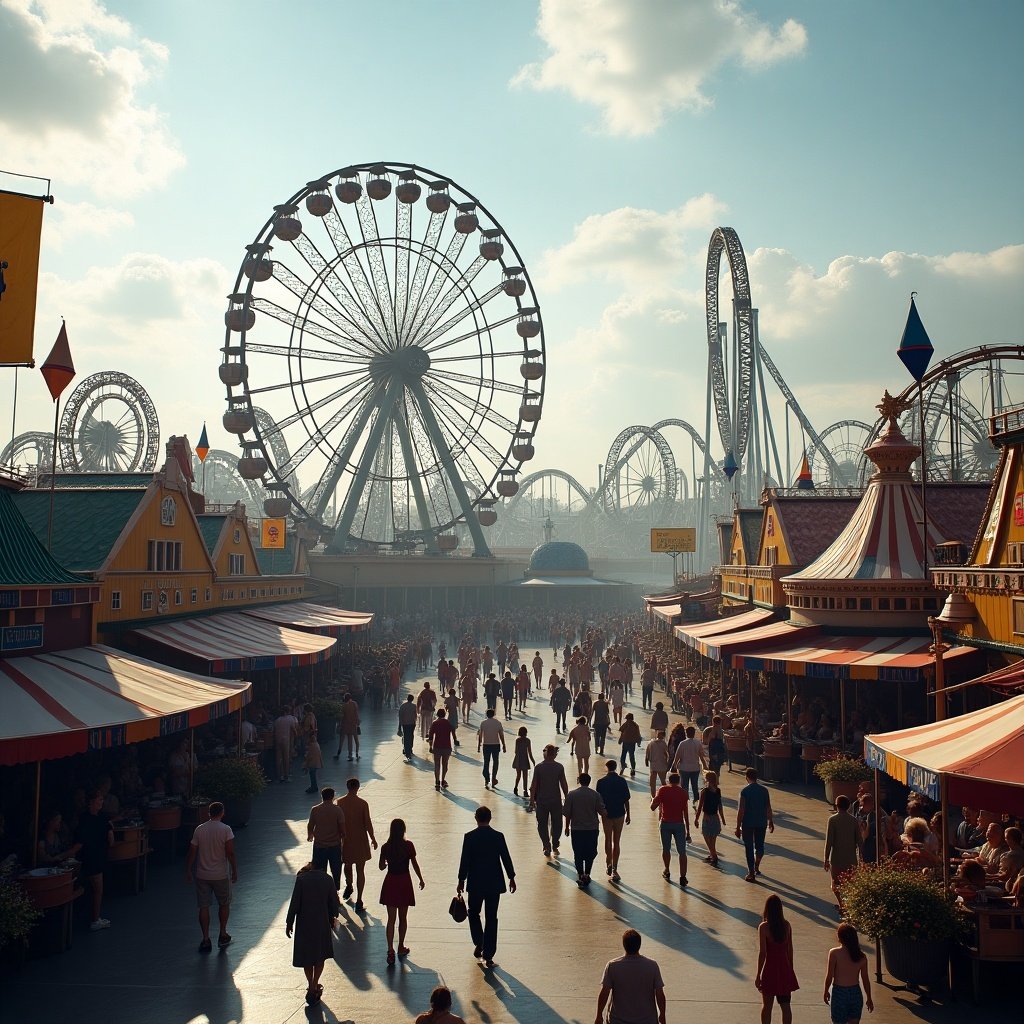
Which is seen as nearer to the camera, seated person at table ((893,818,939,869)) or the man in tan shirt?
seated person at table ((893,818,939,869))

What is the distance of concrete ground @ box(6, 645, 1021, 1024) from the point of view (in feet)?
22.4

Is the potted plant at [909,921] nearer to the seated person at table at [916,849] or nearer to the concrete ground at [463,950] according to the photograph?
the concrete ground at [463,950]

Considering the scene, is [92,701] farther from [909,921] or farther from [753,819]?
[909,921]

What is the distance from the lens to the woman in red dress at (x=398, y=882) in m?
7.81

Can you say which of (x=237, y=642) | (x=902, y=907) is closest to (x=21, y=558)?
(x=237, y=642)

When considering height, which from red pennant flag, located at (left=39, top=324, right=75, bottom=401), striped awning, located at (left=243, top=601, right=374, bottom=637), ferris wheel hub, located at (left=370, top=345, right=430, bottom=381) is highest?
Answer: ferris wheel hub, located at (left=370, top=345, right=430, bottom=381)

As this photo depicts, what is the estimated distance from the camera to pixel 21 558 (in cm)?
1183

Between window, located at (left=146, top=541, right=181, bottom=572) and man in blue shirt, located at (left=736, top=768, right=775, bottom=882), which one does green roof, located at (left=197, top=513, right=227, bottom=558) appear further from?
man in blue shirt, located at (left=736, top=768, right=775, bottom=882)

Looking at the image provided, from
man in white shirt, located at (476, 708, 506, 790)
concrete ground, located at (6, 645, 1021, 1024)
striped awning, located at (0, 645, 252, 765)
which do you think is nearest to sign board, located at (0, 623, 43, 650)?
striped awning, located at (0, 645, 252, 765)

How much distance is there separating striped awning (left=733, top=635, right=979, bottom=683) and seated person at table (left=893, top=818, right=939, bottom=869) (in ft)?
15.5

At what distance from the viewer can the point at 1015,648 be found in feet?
37.3

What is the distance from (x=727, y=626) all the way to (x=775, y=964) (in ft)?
50.4

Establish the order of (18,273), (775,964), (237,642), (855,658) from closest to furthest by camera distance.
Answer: (775,964), (18,273), (855,658), (237,642)

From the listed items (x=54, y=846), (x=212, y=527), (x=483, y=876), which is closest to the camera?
(x=483, y=876)
